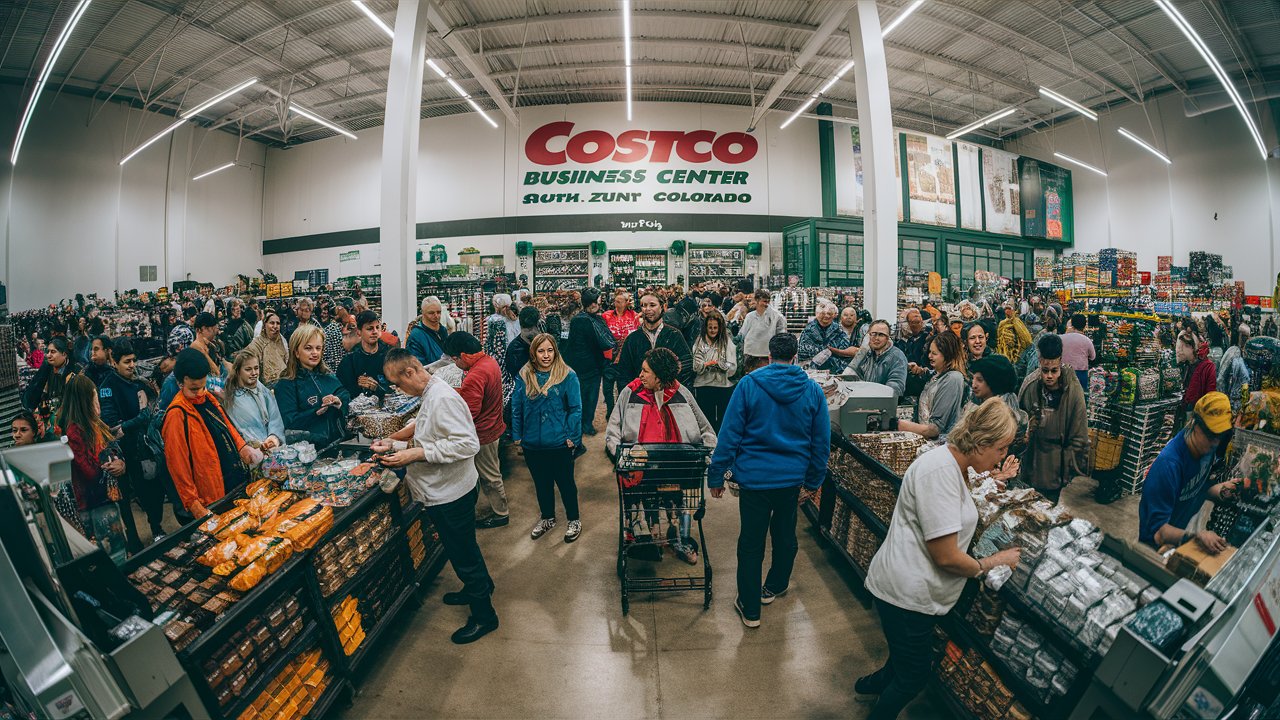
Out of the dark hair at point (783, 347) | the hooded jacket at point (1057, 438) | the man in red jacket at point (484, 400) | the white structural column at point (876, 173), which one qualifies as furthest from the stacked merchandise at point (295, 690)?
the white structural column at point (876, 173)

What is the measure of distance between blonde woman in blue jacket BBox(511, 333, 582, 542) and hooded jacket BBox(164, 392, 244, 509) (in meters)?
1.63

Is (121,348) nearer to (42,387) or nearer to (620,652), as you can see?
(42,387)

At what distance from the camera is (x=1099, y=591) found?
1654 mm

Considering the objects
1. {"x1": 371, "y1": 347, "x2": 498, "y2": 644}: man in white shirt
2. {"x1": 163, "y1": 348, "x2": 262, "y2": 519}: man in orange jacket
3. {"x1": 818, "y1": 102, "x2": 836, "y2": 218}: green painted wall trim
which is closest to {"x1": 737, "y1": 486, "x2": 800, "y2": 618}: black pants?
{"x1": 371, "y1": 347, "x2": 498, "y2": 644}: man in white shirt

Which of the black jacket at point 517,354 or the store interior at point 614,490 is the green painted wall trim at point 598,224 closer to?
the store interior at point 614,490

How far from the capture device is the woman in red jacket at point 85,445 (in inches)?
97.3

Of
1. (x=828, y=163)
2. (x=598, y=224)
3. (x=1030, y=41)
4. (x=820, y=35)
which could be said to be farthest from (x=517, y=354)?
(x=828, y=163)

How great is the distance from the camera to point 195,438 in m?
2.44

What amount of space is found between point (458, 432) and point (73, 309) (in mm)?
2468

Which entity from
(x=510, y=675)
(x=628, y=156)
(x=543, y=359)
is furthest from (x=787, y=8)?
(x=510, y=675)

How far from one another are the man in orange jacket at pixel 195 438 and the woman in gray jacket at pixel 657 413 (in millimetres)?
2071

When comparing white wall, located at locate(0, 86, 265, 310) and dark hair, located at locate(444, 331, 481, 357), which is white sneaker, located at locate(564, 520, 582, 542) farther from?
white wall, located at locate(0, 86, 265, 310)

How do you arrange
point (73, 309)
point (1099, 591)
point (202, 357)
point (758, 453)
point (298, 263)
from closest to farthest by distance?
point (1099, 591) < point (202, 357) < point (758, 453) < point (73, 309) < point (298, 263)

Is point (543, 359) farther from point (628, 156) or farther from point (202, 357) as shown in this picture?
point (628, 156)
